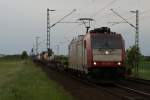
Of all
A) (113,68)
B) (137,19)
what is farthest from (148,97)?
(137,19)

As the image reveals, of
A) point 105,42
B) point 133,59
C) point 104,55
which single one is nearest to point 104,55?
point 104,55

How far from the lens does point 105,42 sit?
106 feet

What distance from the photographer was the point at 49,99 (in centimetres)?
1884

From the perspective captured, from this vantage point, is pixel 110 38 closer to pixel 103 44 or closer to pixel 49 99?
pixel 103 44

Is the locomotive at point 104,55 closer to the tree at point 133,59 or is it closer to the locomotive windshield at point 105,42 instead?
the locomotive windshield at point 105,42

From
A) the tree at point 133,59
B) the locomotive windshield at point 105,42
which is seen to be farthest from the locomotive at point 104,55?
the tree at point 133,59

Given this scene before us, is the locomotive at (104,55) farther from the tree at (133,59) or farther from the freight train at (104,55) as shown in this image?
the tree at (133,59)

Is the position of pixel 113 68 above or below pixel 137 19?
below

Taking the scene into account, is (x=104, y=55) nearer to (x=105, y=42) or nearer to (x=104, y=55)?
(x=104, y=55)

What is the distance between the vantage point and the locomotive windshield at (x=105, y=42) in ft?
105

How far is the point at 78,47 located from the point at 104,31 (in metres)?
5.83

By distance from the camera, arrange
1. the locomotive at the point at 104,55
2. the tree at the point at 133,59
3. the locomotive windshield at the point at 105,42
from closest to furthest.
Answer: the locomotive at the point at 104,55
the locomotive windshield at the point at 105,42
the tree at the point at 133,59

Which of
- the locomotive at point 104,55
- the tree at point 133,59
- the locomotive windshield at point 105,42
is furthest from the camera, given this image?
the tree at point 133,59

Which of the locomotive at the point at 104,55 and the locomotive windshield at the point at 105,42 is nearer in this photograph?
the locomotive at the point at 104,55
